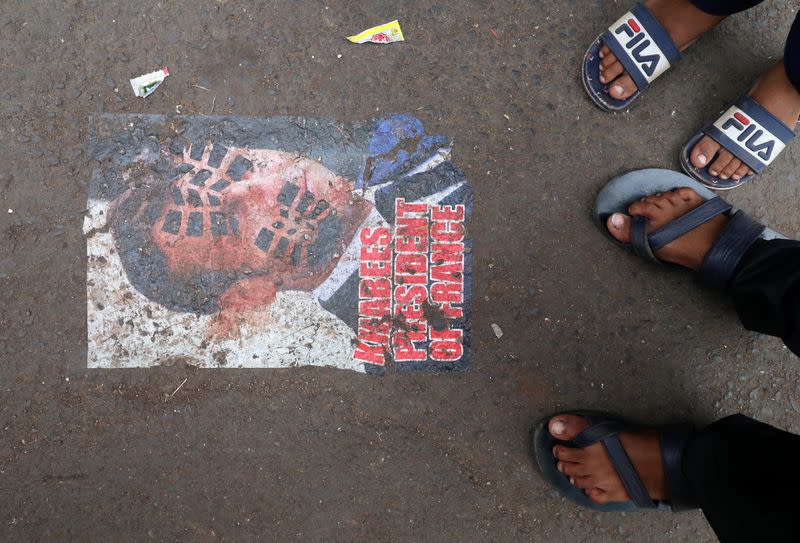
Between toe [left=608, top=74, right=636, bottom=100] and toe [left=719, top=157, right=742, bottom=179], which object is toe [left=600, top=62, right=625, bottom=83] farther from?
toe [left=719, top=157, right=742, bottom=179]

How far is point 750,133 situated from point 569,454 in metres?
1.41

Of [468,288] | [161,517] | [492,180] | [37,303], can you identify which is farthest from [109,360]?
[492,180]

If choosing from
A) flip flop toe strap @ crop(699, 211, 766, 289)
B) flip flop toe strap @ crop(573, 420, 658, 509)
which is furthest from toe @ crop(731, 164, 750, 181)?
flip flop toe strap @ crop(573, 420, 658, 509)

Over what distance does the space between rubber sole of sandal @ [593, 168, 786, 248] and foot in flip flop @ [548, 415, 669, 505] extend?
28.7 inches

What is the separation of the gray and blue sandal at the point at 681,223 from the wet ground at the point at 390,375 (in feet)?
0.24

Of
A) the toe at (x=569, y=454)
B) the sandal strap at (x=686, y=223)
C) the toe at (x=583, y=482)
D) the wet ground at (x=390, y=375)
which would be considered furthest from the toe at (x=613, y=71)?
the toe at (x=583, y=482)

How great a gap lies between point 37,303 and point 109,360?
348 millimetres

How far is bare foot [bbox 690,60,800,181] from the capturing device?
190cm

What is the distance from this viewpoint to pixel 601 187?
2.01m

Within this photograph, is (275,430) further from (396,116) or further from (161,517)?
(396,116)

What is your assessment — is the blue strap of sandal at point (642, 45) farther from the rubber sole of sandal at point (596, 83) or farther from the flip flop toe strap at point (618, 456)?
the flip flop toe strap at point (618, 456)

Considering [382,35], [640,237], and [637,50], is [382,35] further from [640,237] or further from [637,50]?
[640,237]

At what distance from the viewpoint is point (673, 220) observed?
188 centimetres

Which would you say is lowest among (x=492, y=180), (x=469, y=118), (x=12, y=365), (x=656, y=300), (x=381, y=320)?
(x=12, y=365)
